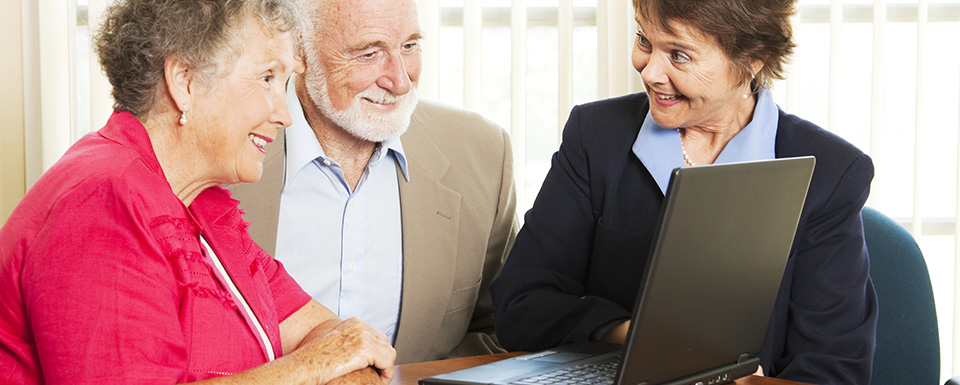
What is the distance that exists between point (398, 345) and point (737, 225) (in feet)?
3.48

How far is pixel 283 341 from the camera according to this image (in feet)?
5.06

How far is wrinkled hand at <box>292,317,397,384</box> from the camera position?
133 centimetres

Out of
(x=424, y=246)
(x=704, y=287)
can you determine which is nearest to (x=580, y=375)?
(x=704, y=287)

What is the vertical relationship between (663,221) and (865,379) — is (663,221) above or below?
above

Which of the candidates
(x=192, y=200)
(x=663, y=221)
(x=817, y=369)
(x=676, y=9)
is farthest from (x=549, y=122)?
(x=663, y=221)

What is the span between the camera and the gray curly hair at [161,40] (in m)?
1.27

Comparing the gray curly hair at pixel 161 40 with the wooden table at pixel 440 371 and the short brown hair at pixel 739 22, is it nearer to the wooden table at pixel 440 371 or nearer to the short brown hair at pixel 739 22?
the wooden table at pixel 440 371

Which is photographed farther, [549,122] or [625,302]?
[549,122]

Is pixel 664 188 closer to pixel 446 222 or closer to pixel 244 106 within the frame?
pixel 446 222

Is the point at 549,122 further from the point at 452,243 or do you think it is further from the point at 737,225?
the point at 737,225

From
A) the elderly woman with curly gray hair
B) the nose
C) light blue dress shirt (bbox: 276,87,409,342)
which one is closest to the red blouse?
the elderly woman with curly gray hair

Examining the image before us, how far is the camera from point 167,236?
1.21 m

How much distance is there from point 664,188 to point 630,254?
143mm

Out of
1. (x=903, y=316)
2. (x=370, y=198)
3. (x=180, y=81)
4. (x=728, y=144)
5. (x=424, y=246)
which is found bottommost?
(x=903, y=316)
